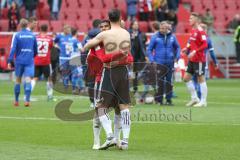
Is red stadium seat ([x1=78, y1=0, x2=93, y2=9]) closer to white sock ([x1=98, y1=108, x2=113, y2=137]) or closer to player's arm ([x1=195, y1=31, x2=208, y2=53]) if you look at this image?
player's arm ([x1=195, y1=31, x2=208, y2=53])

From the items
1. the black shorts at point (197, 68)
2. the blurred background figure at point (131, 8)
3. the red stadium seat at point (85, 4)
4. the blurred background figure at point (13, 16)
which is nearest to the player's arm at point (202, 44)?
the black shorts at point (197, 68)

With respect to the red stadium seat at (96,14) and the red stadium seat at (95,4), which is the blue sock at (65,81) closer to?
the red stadium seat at (96,14)

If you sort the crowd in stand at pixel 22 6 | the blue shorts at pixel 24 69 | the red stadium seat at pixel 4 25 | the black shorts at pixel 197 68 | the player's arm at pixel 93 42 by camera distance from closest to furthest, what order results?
the player's arm at pixel 93 42 < the blue shorts at pixel 24 69 < the black shorts at pixel 197 68 < the crowd in stand at pixel 22 6 < the red stadium seat at pixel 4 25

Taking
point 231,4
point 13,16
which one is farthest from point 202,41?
point 231,4

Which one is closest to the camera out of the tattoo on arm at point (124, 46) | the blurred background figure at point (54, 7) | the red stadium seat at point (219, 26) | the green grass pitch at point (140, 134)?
the green grass pitch at point (140, 134)

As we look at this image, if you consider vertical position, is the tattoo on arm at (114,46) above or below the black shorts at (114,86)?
above

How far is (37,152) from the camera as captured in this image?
12.3 m

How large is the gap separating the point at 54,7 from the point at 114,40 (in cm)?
2547

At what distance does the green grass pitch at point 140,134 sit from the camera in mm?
12203

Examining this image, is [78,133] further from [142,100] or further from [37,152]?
[142,100]

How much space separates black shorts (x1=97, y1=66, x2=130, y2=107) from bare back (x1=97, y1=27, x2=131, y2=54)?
28 cm

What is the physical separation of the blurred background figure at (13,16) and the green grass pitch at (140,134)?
13.0 metres

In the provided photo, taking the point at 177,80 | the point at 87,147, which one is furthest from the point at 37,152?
the point at 177,80

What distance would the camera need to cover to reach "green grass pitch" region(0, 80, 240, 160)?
40.0ft
